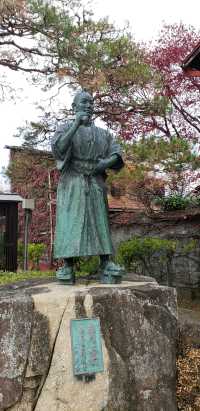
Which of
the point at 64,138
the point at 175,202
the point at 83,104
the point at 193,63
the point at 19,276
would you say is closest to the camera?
Result: the point at 64,138

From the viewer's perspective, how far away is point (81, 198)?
3.86m

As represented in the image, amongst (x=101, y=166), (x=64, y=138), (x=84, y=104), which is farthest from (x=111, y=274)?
(x=84, y=104)

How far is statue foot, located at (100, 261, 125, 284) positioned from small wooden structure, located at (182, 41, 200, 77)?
15.9 ft

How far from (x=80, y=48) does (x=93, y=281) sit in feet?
16.5

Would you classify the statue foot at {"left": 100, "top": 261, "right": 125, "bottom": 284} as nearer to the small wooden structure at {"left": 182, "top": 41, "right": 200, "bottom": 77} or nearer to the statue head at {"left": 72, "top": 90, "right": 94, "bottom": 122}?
the statue head at {"left": 72, "top": 90, "right": 94, "bottom": 122}

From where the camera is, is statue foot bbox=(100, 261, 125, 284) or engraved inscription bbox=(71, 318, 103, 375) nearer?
engraved inscription bbox=(71, 318, 103, 375)

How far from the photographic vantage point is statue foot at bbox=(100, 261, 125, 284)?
3.89 metres

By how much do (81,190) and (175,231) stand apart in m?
8.08

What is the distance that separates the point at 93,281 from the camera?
4117 mm

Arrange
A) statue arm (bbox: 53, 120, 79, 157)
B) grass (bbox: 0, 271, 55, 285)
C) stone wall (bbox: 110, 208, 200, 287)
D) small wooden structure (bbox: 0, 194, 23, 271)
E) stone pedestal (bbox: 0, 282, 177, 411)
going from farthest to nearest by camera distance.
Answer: small wooden structure (bbox: 0, 194, 23, 271) < stone wall (bbox: 110, 208, 200, 287) < grass (bbox: 0, 271, 55, 285) < statue arm (bbox: 53, 120, 79, 157) < stone pedestal (bbox: 0, 282, 177, 411)

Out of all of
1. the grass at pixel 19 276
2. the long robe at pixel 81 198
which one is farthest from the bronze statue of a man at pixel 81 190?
the grass at pixel 19 276

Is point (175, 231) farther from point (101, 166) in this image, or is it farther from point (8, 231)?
point (101, 166)

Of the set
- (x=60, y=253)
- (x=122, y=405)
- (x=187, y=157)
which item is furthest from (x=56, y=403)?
(x=187, y=157)

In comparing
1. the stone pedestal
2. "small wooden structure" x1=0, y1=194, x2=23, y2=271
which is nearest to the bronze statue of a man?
the stone pedestal
